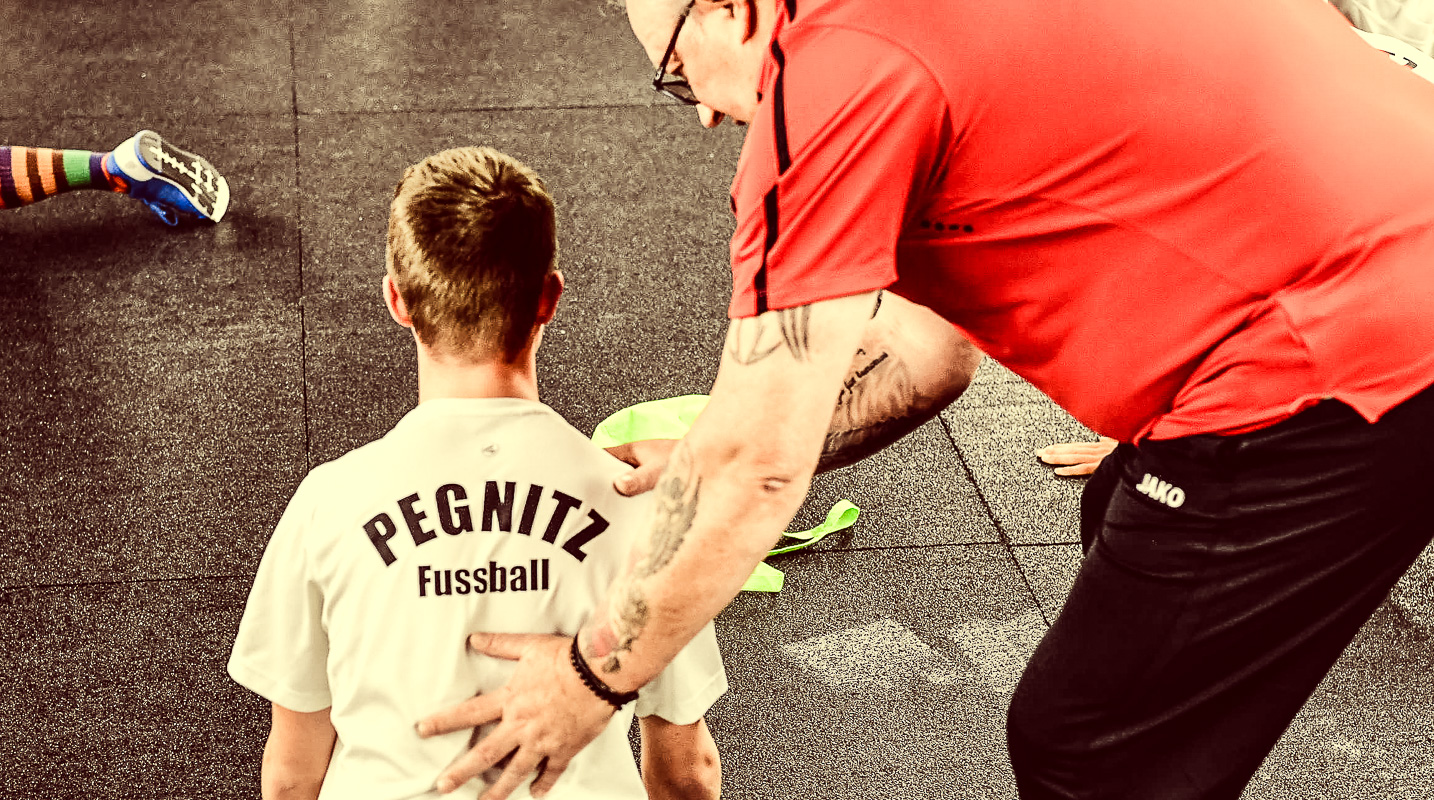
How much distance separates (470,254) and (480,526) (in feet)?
0.88

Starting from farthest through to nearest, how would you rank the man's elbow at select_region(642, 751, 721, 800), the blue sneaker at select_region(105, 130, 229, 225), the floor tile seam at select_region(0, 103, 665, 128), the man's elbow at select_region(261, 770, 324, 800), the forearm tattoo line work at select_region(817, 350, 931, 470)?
the floor tile seam at select_region(0, 103, 665, 128)
the blue sneaker at select_region(105, 130, 229, 225)
the forearm tattoo line work at select_region(817, 350, 931, 470)
the man's elbow at select_region(642, 751, 721, 800)
the man's elbow at select_region(261, 770, 324, 800)

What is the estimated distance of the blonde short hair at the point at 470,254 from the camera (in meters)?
1.20

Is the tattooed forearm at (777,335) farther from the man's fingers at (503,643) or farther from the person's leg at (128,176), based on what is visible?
the person's leg at (128,176)

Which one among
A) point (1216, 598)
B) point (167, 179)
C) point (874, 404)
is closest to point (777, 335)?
point (1216, 598)

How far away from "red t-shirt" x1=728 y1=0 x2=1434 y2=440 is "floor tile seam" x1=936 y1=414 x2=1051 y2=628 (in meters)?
1.13

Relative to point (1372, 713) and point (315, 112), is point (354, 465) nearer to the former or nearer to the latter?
point (1372, 713)

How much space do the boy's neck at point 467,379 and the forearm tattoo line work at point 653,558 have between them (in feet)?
0.72

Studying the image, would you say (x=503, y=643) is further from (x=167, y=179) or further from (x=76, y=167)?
(x=76, y=167)

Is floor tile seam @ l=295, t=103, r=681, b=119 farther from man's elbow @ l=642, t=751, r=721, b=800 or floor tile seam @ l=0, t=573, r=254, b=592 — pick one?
man's elbow @ l=642, t=751, r=721, b=800

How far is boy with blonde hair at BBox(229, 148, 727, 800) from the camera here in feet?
3.74

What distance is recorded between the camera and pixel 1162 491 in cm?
119

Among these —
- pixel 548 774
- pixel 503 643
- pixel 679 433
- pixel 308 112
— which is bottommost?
pixel 308 112

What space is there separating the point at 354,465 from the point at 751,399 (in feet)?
1.31

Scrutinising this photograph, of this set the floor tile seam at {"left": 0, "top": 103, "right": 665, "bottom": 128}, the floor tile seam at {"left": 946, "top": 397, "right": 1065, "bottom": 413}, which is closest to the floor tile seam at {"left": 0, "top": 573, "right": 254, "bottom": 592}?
the floor tile seam at {"left": 946, "top": 397, "right": 1065, "bottom": 413}
